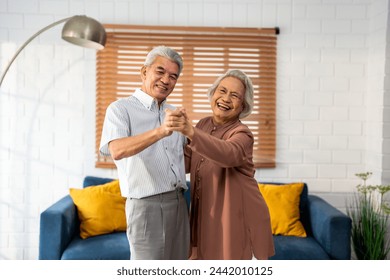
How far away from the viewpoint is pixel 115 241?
2.97 m

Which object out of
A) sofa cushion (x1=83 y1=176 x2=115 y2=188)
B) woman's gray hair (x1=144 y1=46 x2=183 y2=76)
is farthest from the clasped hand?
sofa cushion (x1=83 y1=176 x2=115 y2=188)

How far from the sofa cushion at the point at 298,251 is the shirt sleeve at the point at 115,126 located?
1.64 m

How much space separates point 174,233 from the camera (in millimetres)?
1732

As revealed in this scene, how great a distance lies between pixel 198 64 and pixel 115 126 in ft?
6.77

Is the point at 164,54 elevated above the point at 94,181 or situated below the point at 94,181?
above

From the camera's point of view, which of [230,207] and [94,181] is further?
[94,181]

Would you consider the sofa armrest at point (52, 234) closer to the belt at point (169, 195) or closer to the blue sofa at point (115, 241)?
the blue sofa at point (115, 241)

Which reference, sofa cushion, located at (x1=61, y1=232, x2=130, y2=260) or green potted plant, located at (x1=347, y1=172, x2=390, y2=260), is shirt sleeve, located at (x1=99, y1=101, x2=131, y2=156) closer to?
sofa cushion, located at (x1=61, y1=232, x2=130, y2=260)

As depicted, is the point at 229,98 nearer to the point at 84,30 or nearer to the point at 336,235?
the point at 84,30

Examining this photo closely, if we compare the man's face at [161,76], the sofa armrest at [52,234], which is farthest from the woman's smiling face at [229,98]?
the sofa armrest at [52,234]

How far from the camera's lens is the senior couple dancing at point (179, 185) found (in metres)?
1.69

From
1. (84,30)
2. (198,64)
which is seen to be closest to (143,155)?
(84,30)

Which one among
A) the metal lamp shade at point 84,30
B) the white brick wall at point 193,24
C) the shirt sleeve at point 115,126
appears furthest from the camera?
the white brick wall at point 193,24
